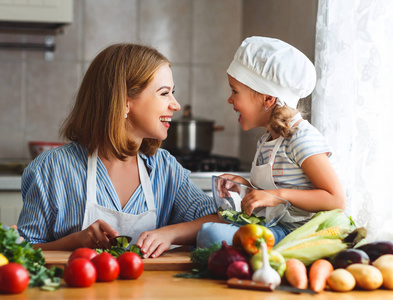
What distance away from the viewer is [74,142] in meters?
1.70

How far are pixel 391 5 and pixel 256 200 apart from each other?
2.58ft

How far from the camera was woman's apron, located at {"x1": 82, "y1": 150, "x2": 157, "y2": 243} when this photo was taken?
1579 mm

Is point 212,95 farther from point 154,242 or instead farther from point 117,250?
point 117,250

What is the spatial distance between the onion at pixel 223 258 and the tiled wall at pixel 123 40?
2.19 m

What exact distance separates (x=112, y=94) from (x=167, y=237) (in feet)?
1.48

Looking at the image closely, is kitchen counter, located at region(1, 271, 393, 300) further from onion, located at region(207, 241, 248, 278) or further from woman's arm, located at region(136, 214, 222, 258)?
woman's arm, located at region(136, 214, 222, 258)

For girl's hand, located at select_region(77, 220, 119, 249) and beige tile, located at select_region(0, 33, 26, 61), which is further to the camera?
beige tile, located at select_region(0, 33, 26, 61)

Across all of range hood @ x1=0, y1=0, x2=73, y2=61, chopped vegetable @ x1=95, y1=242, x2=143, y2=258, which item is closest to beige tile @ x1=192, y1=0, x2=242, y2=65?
range hood @ x1=0, y1=0, x2=73, y2=61

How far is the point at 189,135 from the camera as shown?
114 inches

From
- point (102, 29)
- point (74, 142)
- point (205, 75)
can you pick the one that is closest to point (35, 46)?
point (102, 29)

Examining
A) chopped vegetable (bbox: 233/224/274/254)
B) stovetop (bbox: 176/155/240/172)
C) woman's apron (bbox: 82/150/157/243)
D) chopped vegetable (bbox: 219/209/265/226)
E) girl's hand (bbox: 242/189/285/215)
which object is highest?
girl's hand (bbox: 242/189/285/215)

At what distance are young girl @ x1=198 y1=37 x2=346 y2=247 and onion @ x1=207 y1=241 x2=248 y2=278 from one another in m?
0.17

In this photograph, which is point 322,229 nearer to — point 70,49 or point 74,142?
point 74,142

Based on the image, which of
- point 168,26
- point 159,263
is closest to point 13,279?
point 159,263
